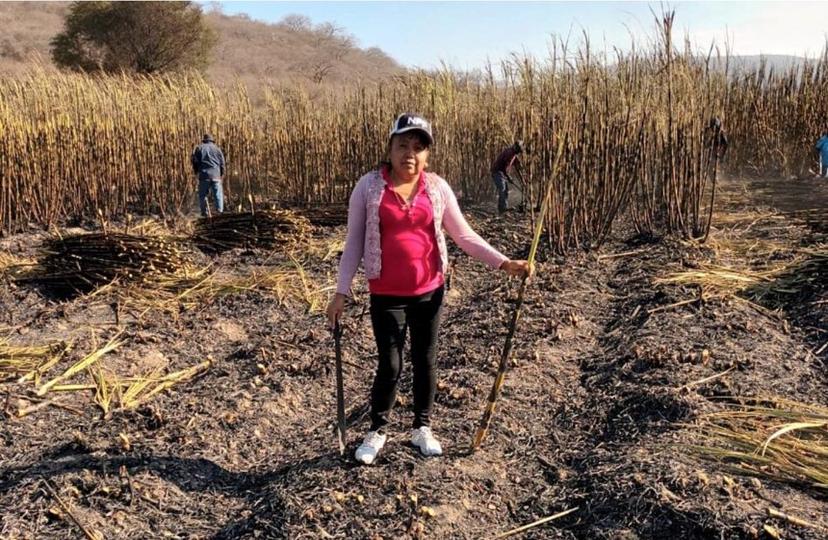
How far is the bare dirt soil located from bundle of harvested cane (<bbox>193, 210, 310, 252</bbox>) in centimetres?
164

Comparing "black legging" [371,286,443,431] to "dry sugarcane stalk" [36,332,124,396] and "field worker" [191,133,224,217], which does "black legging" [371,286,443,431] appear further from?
"field worker" [191,133,224,217]

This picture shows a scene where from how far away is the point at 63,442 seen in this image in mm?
2736

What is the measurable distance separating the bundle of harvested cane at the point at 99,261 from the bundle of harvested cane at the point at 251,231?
54.3 inches

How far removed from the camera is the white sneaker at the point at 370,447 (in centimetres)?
240

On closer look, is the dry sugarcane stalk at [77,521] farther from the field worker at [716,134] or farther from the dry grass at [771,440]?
the field worker at [716,134]

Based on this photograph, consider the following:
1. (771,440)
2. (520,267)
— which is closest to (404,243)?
(520,267)

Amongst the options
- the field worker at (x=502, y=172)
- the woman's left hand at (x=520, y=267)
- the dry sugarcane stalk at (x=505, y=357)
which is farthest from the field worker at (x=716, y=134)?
the woman's left hand at (x=520, y=267)

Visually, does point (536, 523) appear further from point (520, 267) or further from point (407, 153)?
point (407, 153)

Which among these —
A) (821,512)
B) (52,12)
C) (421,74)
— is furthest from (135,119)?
(52,12)

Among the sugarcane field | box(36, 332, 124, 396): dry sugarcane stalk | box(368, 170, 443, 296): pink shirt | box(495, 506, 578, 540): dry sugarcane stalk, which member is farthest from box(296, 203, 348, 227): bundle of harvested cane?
box(495, 506, 578, 540): dry sugarcane stalk

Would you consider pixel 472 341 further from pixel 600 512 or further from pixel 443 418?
pixel 600 512

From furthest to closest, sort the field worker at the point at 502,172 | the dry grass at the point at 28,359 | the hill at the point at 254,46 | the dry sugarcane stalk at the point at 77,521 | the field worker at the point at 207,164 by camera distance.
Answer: the hill at the point at 254,46 → the field worker at the point at 207,164 → the field worker at the point at 502,172 → the dry grass at the point at 28,359 → the dry sugarcane stalk at the point at 77,521

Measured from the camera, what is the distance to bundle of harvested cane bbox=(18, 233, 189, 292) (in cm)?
495

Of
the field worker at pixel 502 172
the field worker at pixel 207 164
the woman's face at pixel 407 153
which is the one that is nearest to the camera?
the woman's face at pixel 407 153
